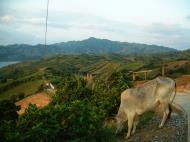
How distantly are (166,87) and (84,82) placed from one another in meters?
9.28

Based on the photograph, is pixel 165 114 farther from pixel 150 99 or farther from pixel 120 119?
pixel 120 119

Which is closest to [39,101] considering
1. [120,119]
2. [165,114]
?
[120,119]

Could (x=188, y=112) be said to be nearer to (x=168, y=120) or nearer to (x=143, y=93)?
(x=168, y=120)

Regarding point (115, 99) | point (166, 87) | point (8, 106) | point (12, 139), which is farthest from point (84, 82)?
point (12, 139)

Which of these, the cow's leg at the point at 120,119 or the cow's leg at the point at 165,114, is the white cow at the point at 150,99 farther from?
the cow's leg at the point at 120,119

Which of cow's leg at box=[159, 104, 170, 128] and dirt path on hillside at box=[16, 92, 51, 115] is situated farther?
dirt path on hillside at box=[16, 92, 51, 115]

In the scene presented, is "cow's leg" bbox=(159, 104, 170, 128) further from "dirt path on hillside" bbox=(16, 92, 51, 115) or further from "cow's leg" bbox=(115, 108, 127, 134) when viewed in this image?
"dirt path on hillside" bbox=(16, 92, 51, 115)

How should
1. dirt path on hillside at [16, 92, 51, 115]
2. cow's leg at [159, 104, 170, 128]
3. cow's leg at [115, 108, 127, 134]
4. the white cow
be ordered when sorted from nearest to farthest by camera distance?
the white cow < cow's leg at [159, 104, 170, 128] < cow's leg at [115, 108, 127, 134] < dirt path on hillside at [16, 92, 51, 115]

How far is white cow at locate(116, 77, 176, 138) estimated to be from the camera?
13.1m

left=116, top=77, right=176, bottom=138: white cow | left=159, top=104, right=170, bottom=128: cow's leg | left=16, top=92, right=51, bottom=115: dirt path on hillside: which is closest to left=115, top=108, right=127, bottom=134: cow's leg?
left=116, top=77, right=176, bottom=138: white cow

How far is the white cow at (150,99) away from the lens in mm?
13070

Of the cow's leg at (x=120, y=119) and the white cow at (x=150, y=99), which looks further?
the cow's leg at (x=120, y=119)

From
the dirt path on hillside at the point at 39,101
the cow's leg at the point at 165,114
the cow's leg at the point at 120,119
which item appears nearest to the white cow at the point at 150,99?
the cow's leg at the point at 165,114

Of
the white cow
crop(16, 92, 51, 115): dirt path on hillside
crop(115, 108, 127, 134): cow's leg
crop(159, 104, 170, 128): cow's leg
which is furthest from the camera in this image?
crop(16, 92, 51, 115): dirt path on hillside
